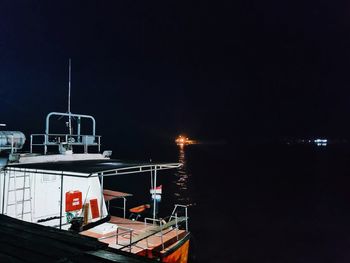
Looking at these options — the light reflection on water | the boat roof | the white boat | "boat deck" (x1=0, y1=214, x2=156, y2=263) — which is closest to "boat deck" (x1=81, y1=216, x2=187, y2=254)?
the white boat

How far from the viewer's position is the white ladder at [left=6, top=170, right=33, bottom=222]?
33.0 ft

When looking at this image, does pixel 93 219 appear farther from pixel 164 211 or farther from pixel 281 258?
pixel 164 211

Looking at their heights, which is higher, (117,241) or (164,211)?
(117,241)

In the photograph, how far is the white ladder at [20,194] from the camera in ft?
33.0

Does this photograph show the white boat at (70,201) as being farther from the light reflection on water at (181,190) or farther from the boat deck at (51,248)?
the light reflection on water at (181,190)

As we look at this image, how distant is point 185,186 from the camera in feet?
149

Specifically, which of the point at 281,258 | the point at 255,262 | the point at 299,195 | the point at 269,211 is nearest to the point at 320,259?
the point at 281,258

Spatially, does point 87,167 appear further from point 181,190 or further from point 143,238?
point 181,190

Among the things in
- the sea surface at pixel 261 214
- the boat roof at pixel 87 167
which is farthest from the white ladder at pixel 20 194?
the sea surface at pixel 261 214

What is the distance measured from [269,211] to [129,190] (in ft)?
66.3

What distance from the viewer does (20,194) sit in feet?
34.0

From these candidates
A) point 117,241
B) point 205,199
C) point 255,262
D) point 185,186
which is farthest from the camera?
point 185,186

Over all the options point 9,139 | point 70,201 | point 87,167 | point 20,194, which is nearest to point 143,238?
point 87,167

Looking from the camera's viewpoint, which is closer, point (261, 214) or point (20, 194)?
point (20, 194)
